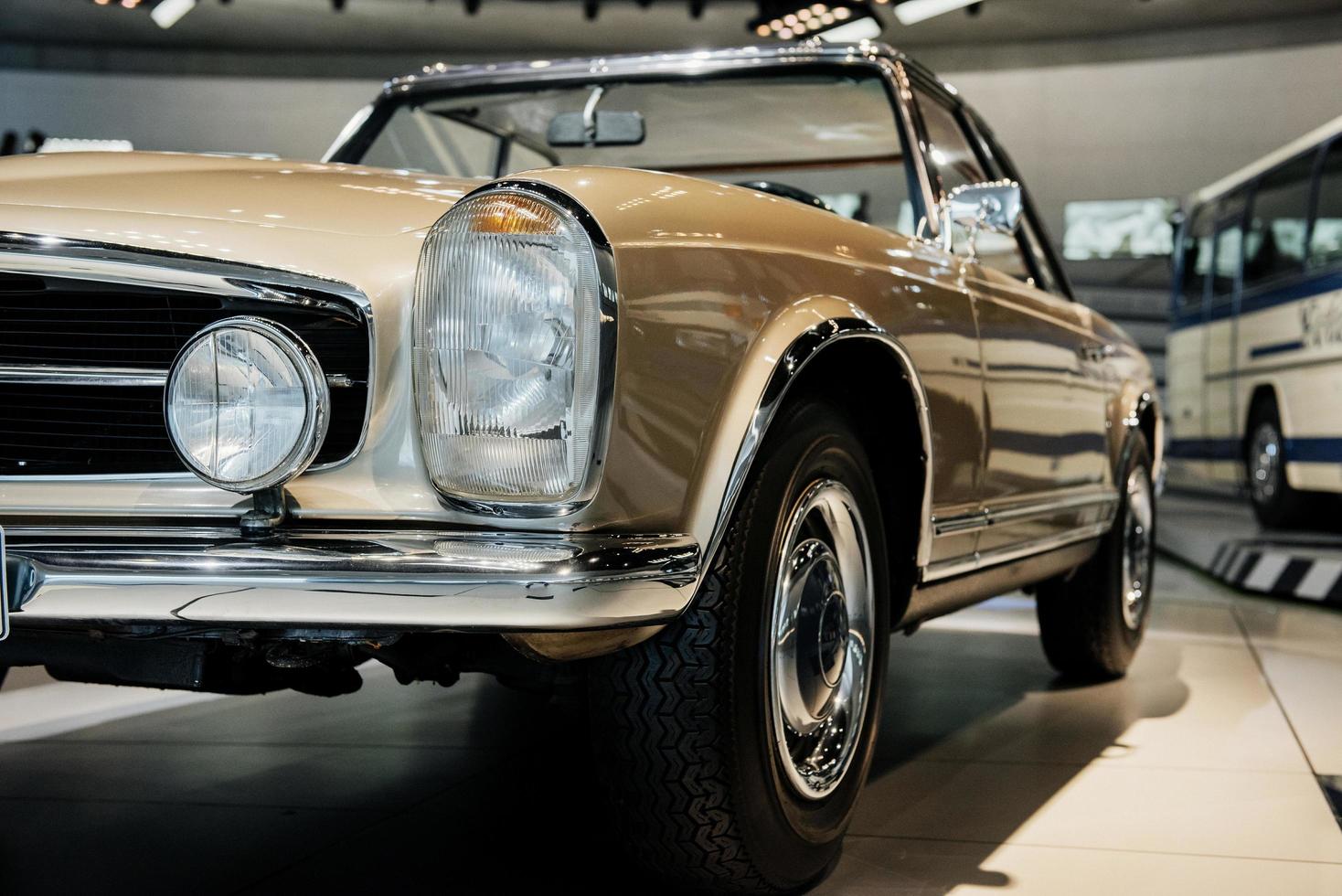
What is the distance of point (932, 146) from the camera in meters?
3.30

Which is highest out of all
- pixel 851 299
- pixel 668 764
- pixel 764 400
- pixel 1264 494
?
pixel 851 299

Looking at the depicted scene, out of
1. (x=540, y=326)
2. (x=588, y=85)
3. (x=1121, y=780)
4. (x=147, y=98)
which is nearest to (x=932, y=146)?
(x=588, y=85)

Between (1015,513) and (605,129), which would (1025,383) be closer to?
(1015,513)

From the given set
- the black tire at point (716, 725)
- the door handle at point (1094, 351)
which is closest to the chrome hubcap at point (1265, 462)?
the door handle at point (1094, 351)

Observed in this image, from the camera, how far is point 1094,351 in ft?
13.0

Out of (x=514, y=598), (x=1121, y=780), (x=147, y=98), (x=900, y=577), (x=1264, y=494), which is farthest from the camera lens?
(x=147, y=98)

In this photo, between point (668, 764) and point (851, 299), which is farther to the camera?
point (851, 299)

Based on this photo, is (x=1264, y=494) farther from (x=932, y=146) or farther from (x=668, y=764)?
(x=668, y=764)

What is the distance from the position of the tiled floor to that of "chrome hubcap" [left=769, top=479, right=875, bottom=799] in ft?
0.75

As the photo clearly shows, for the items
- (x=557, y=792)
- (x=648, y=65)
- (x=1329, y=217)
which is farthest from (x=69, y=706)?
(x=1329, y=217)

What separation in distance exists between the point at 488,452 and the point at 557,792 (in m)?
1.32

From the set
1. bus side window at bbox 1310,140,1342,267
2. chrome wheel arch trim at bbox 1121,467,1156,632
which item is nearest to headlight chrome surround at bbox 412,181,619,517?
chrome wheel arch trim at bbox 1121,467,1156,632

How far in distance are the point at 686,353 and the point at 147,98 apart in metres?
15.3

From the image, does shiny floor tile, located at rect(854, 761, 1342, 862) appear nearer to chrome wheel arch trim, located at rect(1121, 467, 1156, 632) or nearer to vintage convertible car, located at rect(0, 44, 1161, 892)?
vintage convertible car, located at rect(0, 44, 1161, 892)
